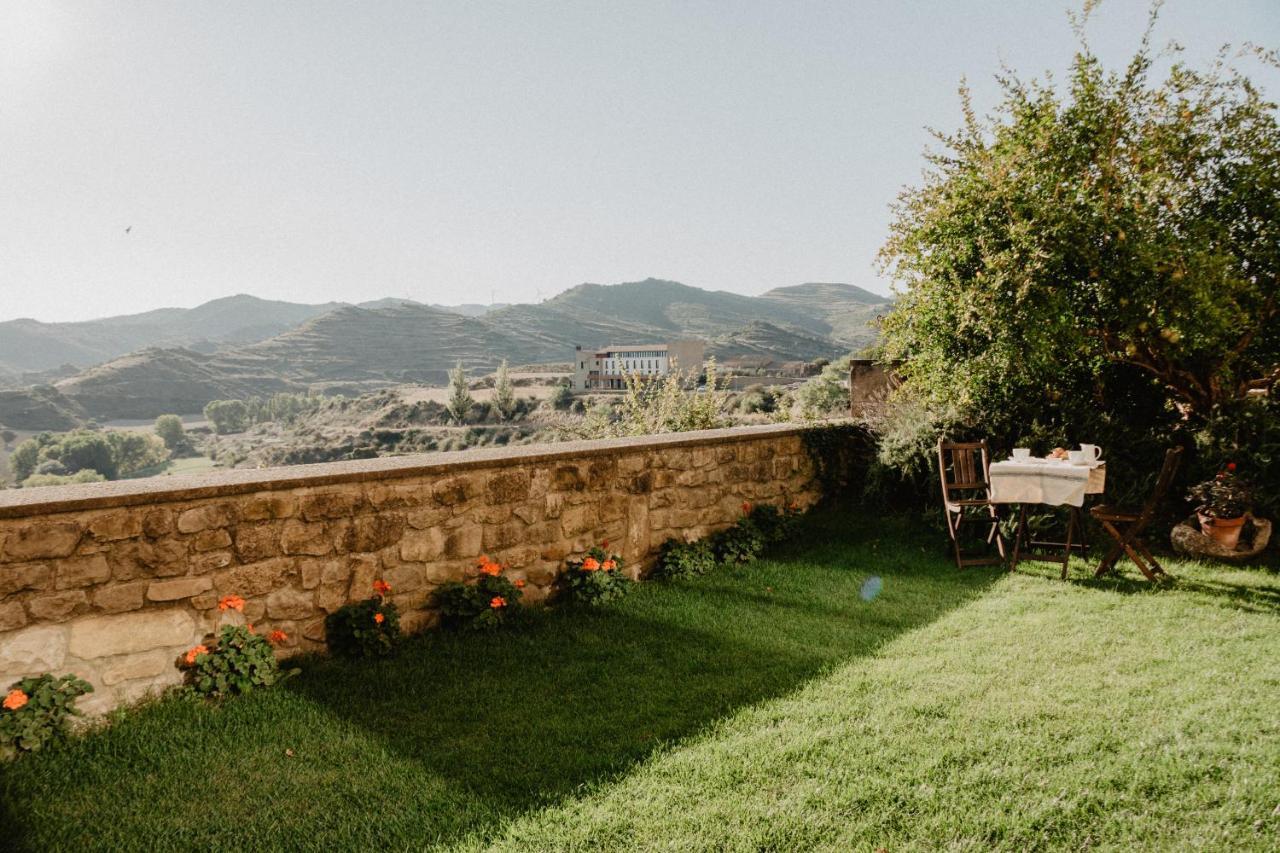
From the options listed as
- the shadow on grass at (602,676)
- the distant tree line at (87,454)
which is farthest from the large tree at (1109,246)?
the distant tree line at (87,454)

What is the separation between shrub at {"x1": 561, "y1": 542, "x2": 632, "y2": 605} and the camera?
4.64 m

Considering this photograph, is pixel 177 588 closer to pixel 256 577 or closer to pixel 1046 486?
pixel 256 577

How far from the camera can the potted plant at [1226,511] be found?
560cm

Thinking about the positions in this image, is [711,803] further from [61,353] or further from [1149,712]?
[61,353]

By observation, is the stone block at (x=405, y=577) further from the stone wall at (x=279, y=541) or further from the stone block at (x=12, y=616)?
the stone block at (x=12, y=616)

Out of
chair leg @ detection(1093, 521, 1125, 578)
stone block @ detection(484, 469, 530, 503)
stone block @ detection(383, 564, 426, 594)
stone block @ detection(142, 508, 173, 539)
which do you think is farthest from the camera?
chair leg @ detection(1093, 521, 1125, 578)

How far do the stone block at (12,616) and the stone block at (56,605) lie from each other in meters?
0.03

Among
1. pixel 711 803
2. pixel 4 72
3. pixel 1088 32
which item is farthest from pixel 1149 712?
pixel 4 72

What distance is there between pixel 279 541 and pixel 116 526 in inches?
27.0

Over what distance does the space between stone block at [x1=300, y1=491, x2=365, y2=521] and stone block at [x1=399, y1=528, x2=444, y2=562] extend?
37cm

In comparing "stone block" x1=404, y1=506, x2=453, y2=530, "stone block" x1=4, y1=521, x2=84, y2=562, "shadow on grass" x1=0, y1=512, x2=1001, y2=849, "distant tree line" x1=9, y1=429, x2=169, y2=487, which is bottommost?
"distant tree line" x1=9, y1=429, x2=169, y2=487

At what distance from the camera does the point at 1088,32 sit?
6.84m

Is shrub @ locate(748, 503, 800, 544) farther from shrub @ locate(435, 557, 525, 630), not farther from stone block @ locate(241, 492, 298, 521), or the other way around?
stone block @ locate(241, 492, 298, 521)

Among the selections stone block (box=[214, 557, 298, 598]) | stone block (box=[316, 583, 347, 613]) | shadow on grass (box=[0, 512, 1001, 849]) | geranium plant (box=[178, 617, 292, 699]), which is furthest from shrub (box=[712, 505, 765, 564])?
geranium plant (box=[178, 617, 292, 699])
